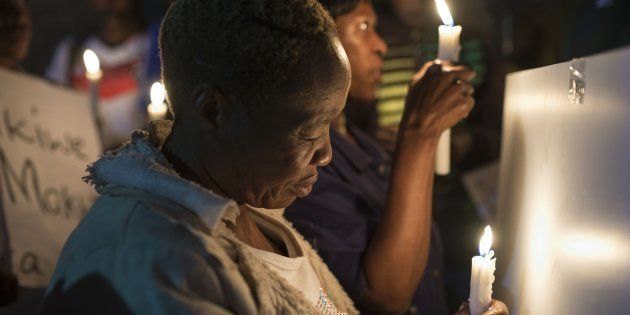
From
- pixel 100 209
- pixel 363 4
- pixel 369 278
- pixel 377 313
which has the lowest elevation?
pixel 377 313

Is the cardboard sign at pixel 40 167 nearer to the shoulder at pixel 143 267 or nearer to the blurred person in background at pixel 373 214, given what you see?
the blurred person in background at pixel 373 214

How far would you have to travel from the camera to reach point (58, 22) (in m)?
6.61

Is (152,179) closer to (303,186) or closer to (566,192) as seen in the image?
(303,186)

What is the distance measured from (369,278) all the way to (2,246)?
1.30m

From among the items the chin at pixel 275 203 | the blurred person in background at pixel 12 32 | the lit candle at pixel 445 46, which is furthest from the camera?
the blurred person in background at pixel 12 32

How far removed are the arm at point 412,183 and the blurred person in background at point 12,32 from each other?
200 centimetres

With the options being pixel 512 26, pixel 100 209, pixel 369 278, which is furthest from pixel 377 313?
pixel 512 26

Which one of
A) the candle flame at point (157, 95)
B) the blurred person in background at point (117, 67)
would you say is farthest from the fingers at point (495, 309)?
the blurred person in background at point (117, 67)

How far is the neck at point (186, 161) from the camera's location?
136 cm

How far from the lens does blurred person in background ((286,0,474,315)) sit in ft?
6.77

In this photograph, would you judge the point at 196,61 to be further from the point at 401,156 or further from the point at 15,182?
the point at 15,182

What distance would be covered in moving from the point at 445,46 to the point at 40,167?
75.1 inches

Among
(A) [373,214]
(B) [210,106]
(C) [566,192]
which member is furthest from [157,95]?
(C) [566,192]

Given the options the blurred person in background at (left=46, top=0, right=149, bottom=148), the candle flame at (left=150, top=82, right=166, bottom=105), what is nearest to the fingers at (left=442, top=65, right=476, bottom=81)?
the candle flame at (left=150, top=82, right=166, bottom=105)
